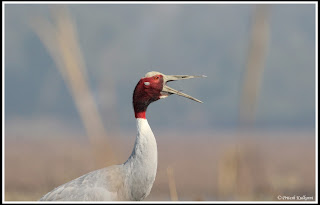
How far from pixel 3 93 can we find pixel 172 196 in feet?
6.88

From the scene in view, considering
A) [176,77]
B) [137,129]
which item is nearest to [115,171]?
[137,129]

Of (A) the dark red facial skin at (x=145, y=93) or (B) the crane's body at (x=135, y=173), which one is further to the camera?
(A) the dark red facial skin at (x=145, y=93)

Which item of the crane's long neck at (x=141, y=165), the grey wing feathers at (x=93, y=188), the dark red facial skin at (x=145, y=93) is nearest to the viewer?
the grey wing feathers at (x=93, y=188)

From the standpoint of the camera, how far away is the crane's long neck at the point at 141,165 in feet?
14.1

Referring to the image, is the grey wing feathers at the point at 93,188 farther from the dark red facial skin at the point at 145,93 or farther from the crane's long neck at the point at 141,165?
the dark red facial skin at the point at 145,93

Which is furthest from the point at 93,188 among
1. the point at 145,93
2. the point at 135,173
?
the point at 145,93

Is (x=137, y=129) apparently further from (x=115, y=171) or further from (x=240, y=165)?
(x=240, y=165)

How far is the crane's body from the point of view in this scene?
13.6 ft

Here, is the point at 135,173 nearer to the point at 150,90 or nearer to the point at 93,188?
the point at 93,188

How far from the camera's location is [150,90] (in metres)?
4.48

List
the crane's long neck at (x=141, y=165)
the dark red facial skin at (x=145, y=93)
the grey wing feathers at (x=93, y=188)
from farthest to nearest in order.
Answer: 1. the dark red facial skin at (x=145, y=93)
2. the crane's long neck at (x=141, y=165)
3. the grey wing feathers at (x=93, y=188)

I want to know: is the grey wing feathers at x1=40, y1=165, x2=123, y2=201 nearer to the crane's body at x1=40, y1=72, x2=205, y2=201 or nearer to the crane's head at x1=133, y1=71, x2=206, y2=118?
the crane's body at x1=40, y1=72, x2=205, y2=201

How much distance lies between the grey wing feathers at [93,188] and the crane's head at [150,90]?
2.43ft

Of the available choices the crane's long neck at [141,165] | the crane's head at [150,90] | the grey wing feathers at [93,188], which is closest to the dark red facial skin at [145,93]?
the crane's head at [150,90]
